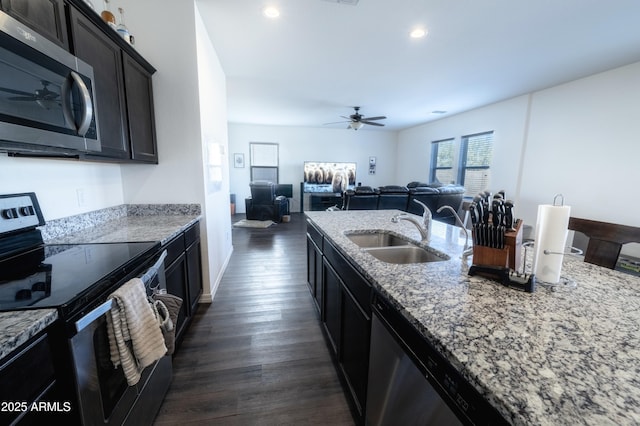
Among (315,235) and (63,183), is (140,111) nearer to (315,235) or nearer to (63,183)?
(63,183)

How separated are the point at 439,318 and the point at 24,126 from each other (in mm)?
1624

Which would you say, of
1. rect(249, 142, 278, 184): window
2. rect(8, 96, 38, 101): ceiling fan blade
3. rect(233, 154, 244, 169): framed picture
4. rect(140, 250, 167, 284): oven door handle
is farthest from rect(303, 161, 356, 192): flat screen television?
rect(8, 96, 38, 101): ceiling fan blade

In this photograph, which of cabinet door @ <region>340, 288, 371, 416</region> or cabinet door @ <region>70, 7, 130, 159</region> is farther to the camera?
cabinet door @ <region>70, 7, 130, 159</region>

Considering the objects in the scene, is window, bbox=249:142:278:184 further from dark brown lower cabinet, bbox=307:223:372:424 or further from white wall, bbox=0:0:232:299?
dark brown lower cabinet, bbox=307:223:372:424

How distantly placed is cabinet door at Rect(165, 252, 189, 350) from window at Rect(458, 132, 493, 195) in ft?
18.4

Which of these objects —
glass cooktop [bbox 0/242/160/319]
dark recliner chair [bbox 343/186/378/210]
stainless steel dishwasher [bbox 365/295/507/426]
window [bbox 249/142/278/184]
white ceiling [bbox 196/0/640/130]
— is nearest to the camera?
stainless steel dishwasher [bbox 365/295/507/426]

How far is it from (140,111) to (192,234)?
1052mm

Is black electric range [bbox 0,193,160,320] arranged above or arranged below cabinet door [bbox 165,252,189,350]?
above

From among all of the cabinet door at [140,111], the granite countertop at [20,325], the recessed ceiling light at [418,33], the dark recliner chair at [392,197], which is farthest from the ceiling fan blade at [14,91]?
the dark recliner chair at [392,197]

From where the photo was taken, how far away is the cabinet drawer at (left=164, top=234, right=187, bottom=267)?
5.29 feet

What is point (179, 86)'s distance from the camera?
7.10 feet

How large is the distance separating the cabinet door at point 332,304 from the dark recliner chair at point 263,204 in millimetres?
4401

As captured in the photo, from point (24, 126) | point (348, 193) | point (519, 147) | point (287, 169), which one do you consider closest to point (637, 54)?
point (519, 147)

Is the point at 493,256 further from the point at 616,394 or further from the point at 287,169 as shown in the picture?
the point at 287,169
